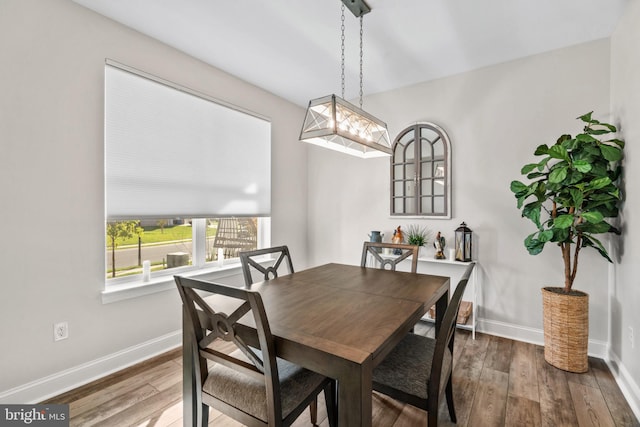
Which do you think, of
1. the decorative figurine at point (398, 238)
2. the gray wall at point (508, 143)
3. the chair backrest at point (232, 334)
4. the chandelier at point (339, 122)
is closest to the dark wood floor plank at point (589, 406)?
the gray wall at point (508, 143)

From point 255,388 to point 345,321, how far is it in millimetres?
468

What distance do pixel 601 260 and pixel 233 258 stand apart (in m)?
3.45

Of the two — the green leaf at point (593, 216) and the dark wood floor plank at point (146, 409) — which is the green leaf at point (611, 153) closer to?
the green leaf at point (593, 216)

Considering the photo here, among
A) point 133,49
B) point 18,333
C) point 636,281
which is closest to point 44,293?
point 18,333

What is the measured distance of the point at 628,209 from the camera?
6.88ft

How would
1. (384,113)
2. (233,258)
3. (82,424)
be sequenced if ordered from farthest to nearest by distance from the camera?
(384,113), (233,258), (82,424)

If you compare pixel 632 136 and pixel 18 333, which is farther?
pixel 632 136

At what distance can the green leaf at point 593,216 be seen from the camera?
2.05m

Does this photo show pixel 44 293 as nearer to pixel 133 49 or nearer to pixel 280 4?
pixel 133 49

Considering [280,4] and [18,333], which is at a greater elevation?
[280,4]

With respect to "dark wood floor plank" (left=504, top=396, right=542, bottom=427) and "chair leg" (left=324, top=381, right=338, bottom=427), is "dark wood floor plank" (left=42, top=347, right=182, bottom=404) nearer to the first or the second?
"chair leg" (left=324, top=381, right=338, bottom=427)

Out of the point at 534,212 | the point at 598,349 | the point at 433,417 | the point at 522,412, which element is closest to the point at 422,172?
the point at 534,212

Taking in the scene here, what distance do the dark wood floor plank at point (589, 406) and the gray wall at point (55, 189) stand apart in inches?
122

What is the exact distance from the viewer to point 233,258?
133 inches
